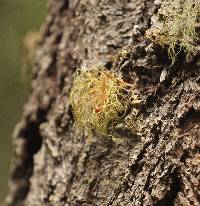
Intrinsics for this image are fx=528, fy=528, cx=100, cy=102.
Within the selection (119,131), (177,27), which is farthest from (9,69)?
(177,27)

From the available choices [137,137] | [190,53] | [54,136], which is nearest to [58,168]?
[54,136]

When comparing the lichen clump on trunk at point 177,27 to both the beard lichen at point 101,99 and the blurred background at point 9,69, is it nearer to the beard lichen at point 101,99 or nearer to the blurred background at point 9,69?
the beard lichen at point 101,99

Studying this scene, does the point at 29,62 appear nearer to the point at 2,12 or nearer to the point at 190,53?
the point at 190,53

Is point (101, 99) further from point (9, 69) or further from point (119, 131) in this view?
point (9, 69)

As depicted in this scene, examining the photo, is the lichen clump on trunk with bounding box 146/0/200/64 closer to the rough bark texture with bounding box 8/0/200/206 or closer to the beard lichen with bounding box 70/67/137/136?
the rough bark texture with bounding box 8/0/200/206

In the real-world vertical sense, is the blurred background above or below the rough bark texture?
below

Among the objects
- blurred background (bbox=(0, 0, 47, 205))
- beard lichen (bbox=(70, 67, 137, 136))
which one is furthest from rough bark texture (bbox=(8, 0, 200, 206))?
blurred background (bbox=(0, 0, 47, 205))
